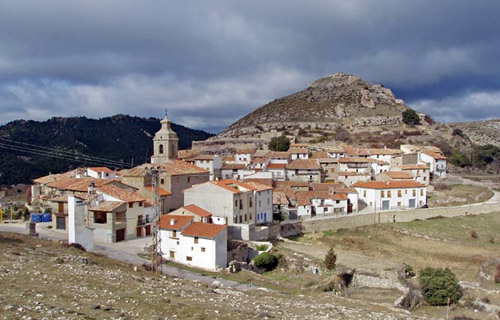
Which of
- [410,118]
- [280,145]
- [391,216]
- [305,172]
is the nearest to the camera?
[391,216]

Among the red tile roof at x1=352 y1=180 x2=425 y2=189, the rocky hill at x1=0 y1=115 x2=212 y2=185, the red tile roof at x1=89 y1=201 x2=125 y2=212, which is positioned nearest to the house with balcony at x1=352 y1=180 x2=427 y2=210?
the red tile roof at x1=352 y1=180 x2=425 y2=189

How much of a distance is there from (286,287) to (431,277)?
8816 mm

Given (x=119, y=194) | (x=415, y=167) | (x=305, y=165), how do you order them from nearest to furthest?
(x=119, y=194) < (x=305, y=165) < (x=415, y=167)

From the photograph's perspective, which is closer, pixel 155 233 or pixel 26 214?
pixel 155 233

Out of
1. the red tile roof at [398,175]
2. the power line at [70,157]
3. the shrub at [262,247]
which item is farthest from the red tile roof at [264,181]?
the power line at [70,157]

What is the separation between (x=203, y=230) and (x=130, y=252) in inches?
221

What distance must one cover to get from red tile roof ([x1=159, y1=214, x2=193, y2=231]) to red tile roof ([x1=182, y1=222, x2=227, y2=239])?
1.80ft

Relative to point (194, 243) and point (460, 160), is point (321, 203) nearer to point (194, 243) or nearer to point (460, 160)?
point (194, 243)

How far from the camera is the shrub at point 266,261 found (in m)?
33.6

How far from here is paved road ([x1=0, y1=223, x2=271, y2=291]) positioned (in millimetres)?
27828

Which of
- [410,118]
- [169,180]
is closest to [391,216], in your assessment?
[169,180]

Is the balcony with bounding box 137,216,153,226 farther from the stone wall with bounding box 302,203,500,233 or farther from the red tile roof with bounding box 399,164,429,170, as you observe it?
the red tile roof with bounding box 399,164,429,170

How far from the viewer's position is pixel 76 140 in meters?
131

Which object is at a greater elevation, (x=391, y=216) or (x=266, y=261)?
(x=391, y=216)
